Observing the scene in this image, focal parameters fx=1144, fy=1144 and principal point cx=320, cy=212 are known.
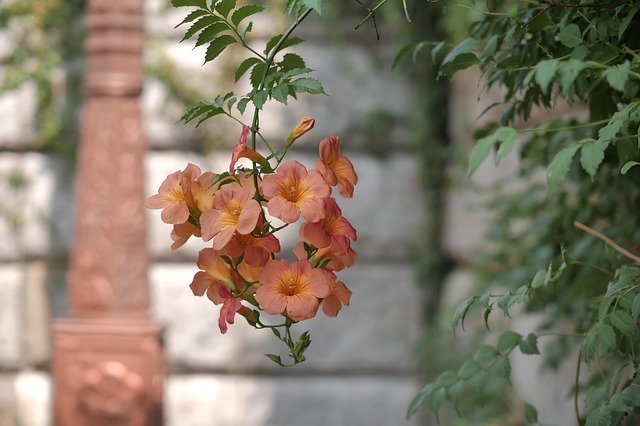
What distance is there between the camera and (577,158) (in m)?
1.18

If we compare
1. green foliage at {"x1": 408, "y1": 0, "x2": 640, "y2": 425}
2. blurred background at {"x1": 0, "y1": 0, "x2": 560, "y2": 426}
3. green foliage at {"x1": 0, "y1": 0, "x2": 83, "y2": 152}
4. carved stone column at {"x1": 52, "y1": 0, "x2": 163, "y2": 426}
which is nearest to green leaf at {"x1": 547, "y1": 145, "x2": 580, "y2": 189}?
green foliage at {"x1": 408, "y1": 0, "x2": 640, "y2": 425}

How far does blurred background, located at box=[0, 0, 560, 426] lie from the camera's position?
3135 mm

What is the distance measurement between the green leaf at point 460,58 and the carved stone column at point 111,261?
1.50 metres

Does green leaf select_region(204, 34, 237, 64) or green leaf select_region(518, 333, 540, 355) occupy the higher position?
green leaf select_region(204, 34, 237, 64)

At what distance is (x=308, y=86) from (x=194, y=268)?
7.61 feet

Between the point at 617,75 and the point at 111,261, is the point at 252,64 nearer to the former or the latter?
the point at 617,75

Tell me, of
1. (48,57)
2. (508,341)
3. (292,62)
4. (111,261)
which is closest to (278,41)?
(292,62)

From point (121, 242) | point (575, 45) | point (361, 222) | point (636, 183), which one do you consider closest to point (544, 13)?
point (575, 45)

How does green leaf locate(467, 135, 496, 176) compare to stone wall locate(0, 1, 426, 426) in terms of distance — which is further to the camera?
stone wall locate(0, 1, 426, 426)

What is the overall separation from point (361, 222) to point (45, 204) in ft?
2.89

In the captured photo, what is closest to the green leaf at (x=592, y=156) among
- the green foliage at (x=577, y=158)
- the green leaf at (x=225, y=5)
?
the green foliage at (x=577, y=158)

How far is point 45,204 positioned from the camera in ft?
10.3

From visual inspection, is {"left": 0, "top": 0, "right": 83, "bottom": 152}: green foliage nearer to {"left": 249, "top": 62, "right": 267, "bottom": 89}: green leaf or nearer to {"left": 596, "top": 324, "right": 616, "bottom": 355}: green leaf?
{"left": 249, "top": 62, "right": 267, "bottom": 89}: green leaf

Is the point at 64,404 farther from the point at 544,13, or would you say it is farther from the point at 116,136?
the point at 544,13
